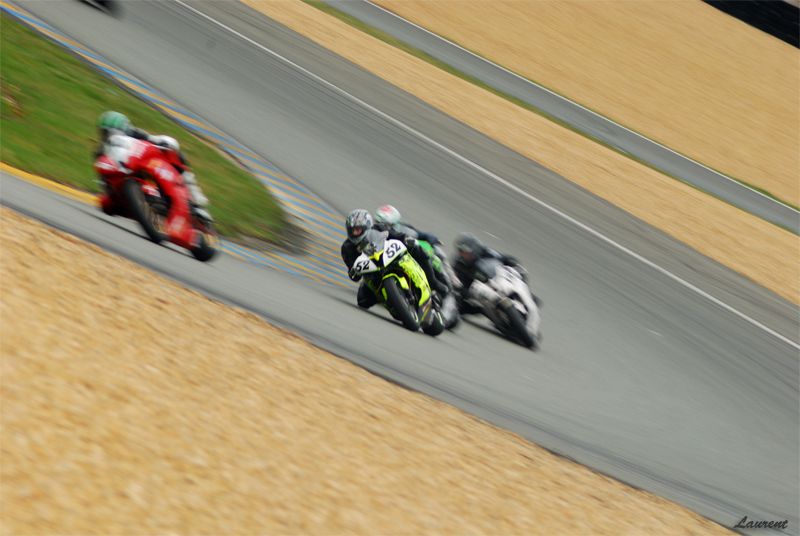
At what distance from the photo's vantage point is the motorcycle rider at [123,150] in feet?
28.2

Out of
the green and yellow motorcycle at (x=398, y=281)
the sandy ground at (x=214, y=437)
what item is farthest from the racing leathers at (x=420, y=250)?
the sandy ground at (x=214, y=437)

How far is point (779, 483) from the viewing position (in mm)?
9188

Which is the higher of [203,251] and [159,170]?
[159,170]

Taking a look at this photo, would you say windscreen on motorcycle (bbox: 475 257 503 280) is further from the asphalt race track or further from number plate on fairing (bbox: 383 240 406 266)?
number plate on fairing (bbox: 383 240 406 266)

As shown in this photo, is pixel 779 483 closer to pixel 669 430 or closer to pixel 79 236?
pixel 669 430

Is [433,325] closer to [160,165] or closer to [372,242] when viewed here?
[372,242]

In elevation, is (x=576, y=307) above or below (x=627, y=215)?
below

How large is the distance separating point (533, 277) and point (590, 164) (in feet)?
17.4

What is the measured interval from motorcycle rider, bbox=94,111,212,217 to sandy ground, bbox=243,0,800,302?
9.66 meters

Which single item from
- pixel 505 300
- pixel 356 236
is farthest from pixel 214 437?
pixel 505 300

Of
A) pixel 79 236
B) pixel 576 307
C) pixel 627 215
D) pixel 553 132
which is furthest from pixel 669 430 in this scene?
pixel 553 132

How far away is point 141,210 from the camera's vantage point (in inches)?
334

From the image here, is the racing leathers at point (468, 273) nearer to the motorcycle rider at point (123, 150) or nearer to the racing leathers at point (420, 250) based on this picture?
the racing leathers at point (420, 250)

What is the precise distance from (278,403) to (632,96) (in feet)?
68.8
